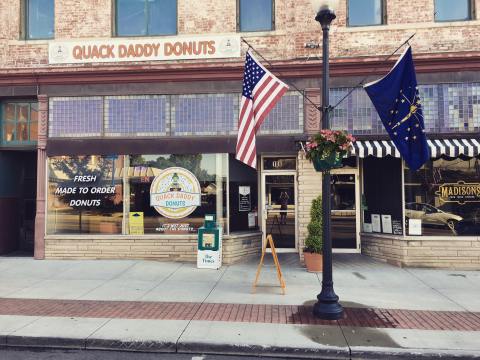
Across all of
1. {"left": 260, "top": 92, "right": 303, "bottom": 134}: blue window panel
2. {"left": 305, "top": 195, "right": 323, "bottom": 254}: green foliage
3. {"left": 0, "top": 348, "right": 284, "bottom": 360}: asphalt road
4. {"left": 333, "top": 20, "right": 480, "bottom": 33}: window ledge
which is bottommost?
{"left": 0, "top": 348, "right": 284, "bottom": 360}: asphalt road

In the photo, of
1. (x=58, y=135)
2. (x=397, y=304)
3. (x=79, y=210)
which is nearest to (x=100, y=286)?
(x=79, y=210)

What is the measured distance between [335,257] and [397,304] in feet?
12.0

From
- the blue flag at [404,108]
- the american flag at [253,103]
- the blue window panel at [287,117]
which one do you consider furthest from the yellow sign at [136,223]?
the blue flag at [404,108]

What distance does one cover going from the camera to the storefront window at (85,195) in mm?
11250

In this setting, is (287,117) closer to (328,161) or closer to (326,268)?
(328,161)

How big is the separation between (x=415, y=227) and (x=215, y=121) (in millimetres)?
5870

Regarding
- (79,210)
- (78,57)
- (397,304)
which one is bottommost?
(397,304)

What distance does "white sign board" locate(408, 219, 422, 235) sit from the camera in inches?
413

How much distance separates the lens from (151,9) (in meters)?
11.6

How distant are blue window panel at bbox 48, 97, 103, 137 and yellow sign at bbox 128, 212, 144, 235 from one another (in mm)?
2512

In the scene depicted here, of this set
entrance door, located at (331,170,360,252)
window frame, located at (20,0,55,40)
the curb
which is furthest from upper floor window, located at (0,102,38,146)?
entrance door, located at (331,170,360,252)

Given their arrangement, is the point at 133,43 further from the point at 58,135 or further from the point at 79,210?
the point at 79,210

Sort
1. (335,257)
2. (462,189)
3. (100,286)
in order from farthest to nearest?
(335,257), (462,189), (100,286)

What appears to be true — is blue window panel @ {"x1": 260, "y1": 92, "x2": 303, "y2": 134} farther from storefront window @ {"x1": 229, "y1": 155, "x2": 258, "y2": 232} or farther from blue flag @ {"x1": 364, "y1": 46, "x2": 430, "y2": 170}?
blue flag @ {"x1": 364, "y1": 46, "x2": 430, "y2": 170}
